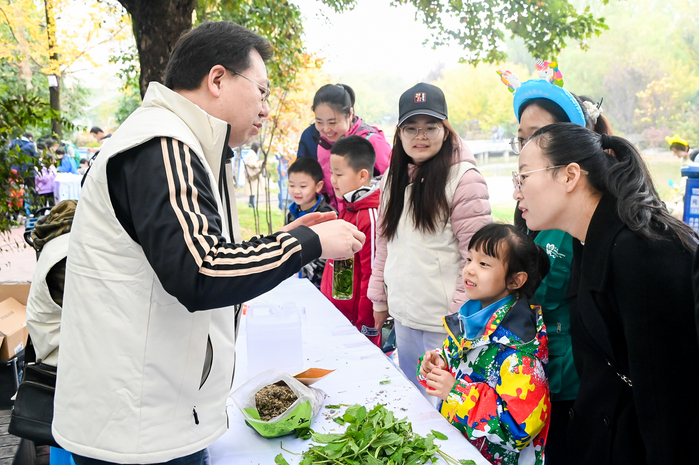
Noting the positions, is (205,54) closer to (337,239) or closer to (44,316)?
(337,239)

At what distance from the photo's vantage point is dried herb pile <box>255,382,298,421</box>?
1436mm

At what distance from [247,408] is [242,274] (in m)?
0.62

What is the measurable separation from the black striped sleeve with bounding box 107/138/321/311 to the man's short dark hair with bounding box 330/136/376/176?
1.97m

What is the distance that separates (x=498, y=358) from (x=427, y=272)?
0.79m

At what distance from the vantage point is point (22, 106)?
281cm

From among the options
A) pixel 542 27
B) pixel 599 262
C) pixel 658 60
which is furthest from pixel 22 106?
pixel 658 60

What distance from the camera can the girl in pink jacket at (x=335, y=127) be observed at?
11.5ft

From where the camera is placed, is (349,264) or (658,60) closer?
(349,264)

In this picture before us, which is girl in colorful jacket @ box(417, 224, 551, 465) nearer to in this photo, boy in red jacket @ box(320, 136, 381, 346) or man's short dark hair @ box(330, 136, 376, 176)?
boy in red jacket @ box(320, 136, 381, 346)

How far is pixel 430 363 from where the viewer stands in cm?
167

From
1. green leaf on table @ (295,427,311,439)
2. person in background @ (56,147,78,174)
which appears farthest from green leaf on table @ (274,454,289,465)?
person in background @ (56,147,78,174)

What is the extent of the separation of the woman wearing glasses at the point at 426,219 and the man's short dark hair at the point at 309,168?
1001 mm

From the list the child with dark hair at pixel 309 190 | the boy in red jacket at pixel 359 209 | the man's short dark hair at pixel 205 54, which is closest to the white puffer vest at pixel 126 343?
the man's short dark hair at pixel 205 54

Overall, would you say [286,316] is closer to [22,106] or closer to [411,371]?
[411,371]
